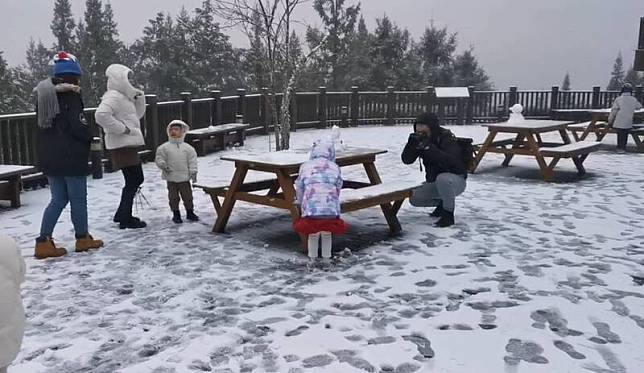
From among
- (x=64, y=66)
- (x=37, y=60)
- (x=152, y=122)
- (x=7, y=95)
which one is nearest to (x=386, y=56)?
(x=7, y=95)

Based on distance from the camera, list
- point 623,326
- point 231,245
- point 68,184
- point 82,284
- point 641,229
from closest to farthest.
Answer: point 623,326 → point 82,284 → point 68,184 → point 231,245 → point 641,229

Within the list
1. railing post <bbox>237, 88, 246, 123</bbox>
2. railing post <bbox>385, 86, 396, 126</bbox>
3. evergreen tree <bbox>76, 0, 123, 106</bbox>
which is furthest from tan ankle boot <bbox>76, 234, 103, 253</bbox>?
evergreen tree <bbox>76, 0, 123, 106</bbox>

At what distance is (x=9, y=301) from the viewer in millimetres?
2100

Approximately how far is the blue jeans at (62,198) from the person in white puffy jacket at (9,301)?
→ 3.30 m

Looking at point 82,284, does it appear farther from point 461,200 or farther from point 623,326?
point 461,200

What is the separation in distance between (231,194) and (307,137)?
417 inches

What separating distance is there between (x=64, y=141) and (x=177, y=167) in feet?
5.12

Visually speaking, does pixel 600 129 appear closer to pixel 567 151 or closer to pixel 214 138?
pixel 567 151

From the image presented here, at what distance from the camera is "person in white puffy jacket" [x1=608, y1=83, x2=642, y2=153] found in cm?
1271

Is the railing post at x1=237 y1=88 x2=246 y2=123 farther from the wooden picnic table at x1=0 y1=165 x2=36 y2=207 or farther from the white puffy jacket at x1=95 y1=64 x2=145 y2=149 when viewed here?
the white puffy jacket at x1=95 y1=64 x2=145 y2=149

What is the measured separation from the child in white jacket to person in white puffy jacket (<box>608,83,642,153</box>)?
1012 centimetres

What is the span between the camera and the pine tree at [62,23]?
55.8 meters

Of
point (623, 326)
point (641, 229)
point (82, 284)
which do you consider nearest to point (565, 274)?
point (623, 326)

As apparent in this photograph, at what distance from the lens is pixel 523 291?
443 cm
